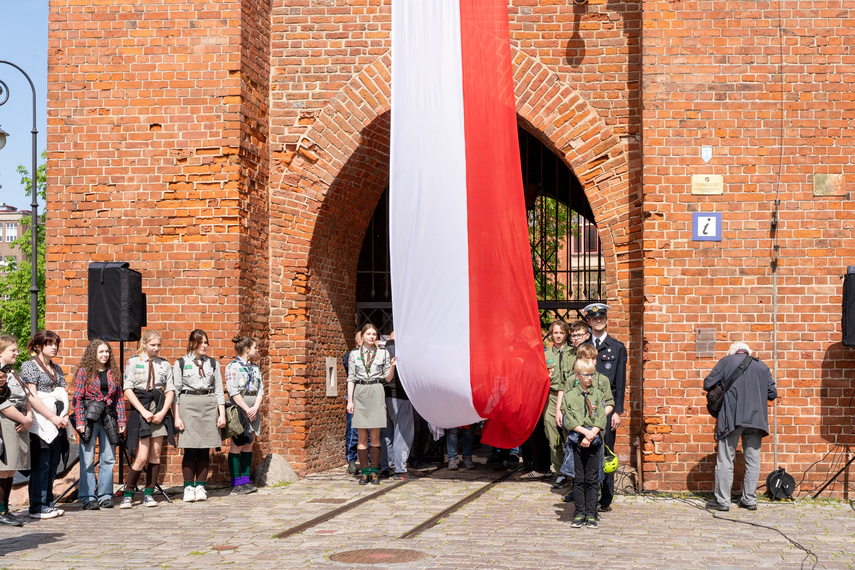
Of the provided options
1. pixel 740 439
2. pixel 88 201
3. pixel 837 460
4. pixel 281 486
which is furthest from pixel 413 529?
pixel 88 201

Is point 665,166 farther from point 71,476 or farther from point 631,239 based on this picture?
point 71,476

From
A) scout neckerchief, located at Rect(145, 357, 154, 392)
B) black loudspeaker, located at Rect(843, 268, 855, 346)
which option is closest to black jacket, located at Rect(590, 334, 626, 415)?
black loudspeaker, located at Rect(843, 268, 855, 346)

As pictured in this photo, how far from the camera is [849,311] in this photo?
8250mm

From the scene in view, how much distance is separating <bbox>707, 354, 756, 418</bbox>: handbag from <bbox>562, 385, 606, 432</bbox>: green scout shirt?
1.29 meters

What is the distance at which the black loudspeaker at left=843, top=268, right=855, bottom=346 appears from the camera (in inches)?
324

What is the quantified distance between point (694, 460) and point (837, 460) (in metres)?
1.26

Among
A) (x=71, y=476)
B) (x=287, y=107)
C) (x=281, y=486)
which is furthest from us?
(x=287, y=107)

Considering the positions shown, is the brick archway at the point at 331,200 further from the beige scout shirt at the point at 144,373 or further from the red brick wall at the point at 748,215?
the beige scout shirt at the point at 144,373

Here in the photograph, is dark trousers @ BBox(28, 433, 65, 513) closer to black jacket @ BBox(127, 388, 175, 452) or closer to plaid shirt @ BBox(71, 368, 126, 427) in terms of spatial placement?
plaid shirt @ BBox(71, 368, 126, 427)

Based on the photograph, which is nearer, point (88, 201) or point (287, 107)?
point (88, 201)

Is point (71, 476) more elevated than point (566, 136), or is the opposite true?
point (566, 136)


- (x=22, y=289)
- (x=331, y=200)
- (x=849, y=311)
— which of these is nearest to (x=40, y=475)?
(x=331, y=200)

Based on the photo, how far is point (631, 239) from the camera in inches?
377

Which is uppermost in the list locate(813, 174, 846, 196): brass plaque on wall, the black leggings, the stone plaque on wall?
locate(813, 174, 846, 196): brass plaque on wall
